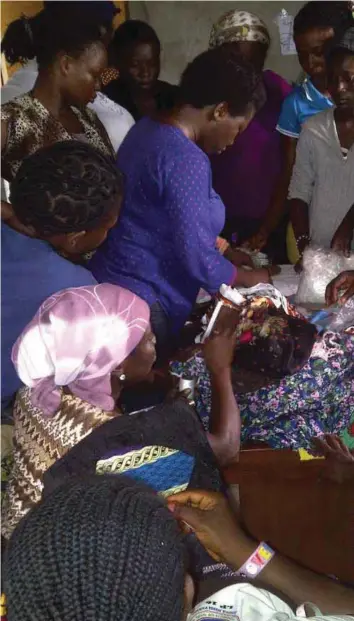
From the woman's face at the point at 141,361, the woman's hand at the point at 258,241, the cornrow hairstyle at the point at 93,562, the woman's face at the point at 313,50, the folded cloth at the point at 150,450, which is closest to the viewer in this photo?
the cornrow hairstyle at the point at 93,562

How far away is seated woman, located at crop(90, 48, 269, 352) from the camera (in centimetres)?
112

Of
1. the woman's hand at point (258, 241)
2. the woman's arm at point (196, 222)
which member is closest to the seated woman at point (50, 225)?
the woman's arm at point (196, 222)

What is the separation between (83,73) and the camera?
1.14m

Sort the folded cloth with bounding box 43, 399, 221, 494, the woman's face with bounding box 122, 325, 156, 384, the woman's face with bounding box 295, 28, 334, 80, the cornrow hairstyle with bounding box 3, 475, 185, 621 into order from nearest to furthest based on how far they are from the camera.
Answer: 1. the cornrow hairstyle with bounding box 3, 475, 185, 621
2. the folded cloth with bounding box 43, 399, 221, 494
3. the woman's face with bounding box 122, 325, 156, 384
4. the woman's face with bounding box 295, 28, 334, 80

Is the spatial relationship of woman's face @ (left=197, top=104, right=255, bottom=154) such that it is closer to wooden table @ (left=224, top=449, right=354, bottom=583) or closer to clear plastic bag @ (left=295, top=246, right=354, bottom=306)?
clear plastic bag @ (left=295, top=246, right=354, bottom=306)

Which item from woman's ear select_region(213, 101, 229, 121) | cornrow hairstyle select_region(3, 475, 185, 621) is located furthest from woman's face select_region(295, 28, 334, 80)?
cornrow hairstyle select_region(3, 475, 185, 621)

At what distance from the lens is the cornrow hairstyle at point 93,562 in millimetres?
556

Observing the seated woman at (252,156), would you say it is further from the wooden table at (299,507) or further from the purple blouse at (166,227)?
the wooden table at (299,507)

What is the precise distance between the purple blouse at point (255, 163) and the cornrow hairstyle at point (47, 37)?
1.05 feet

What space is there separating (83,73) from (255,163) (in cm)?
38

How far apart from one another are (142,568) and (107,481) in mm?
102

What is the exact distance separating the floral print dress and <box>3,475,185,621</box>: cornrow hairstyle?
52 cm

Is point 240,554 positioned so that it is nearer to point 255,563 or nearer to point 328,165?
point 255,563

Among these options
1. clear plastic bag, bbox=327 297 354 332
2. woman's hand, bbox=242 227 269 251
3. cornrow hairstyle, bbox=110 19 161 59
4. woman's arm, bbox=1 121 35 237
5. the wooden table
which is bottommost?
the wooden table
